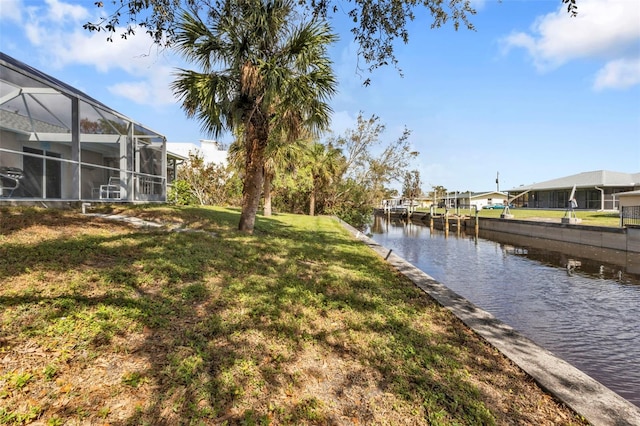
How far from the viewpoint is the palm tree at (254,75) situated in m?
8.76

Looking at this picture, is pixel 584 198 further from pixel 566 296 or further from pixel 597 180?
pixel 566 296

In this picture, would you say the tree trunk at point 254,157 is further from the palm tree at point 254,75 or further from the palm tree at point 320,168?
the palm tree at point 320,168

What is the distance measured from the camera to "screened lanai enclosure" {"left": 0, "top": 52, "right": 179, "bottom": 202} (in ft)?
28.8

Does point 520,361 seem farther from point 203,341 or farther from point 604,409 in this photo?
point 203,341

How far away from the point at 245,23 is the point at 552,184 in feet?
158

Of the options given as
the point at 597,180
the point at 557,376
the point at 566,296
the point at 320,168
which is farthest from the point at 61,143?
the point at 597,180

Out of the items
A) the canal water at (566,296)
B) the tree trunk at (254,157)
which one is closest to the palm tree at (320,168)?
the canal water at (566,296)

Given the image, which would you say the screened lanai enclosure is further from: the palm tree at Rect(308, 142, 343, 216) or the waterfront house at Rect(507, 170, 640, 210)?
the waterfront house at Rect(507, 170, 640, 210)

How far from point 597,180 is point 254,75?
144 ft

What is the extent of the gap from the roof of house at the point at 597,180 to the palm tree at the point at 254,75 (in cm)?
4015

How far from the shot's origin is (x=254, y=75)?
8.73m

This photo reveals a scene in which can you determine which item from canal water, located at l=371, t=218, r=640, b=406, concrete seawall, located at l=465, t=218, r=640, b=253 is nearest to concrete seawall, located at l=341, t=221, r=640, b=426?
canal water, located at l=371, t=218, r=640, b=406

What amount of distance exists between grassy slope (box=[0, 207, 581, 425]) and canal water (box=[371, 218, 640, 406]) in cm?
252

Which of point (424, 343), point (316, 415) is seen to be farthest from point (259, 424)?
point (424, 343)
